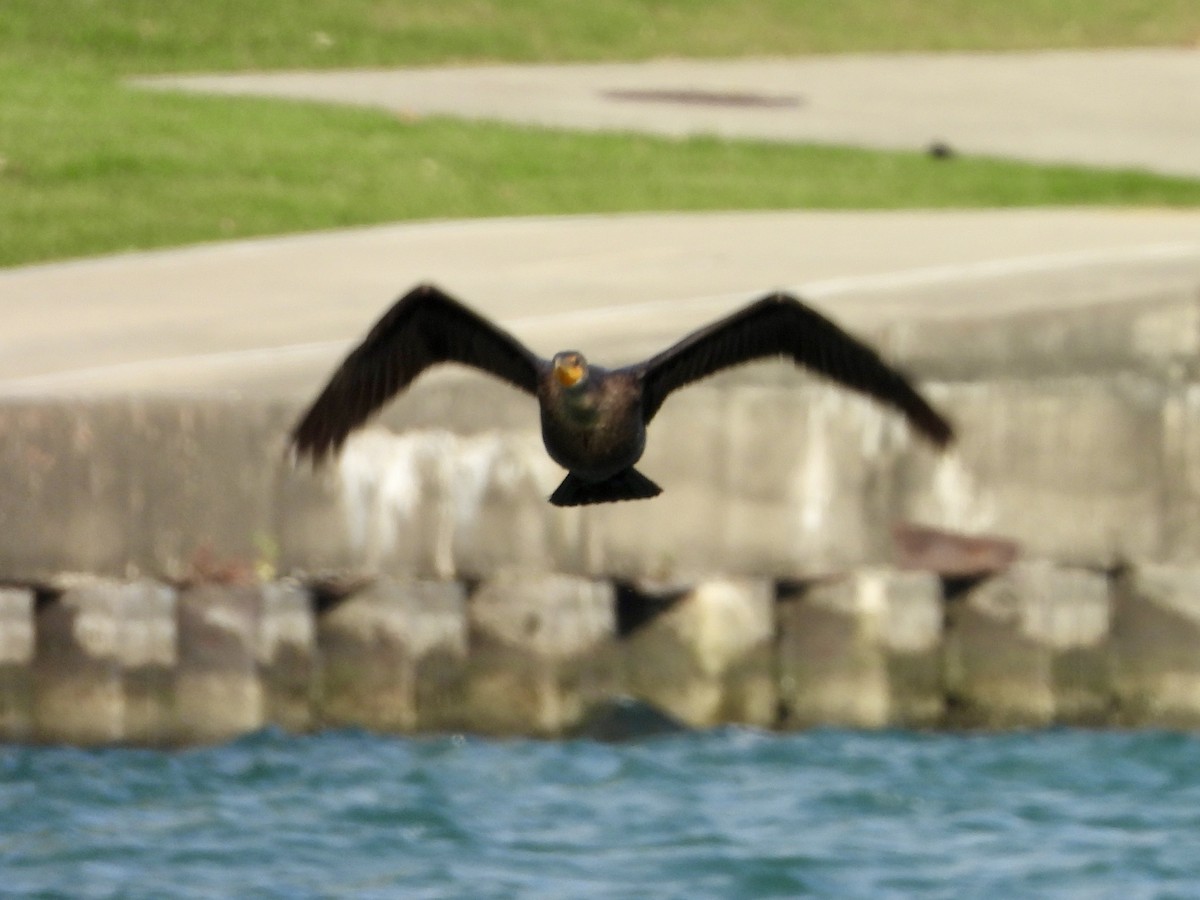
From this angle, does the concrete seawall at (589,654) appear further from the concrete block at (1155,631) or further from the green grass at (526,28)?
the green grass at (526,28)

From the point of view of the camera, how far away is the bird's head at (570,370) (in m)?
7.20

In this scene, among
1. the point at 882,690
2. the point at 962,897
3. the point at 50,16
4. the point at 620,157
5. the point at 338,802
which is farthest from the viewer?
the point at 50,16

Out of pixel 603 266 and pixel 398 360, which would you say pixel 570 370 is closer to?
pixel 398 360

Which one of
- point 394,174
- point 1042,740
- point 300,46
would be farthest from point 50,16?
point 1042,740

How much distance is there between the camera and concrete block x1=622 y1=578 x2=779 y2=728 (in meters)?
11.1

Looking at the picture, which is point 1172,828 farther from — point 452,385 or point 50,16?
point 50,16

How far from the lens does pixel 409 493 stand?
10.9 metres

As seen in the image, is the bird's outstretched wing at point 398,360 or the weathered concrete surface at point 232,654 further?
the weathered concrete surface at point 232,654

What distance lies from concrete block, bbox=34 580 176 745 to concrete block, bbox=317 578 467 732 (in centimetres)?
65

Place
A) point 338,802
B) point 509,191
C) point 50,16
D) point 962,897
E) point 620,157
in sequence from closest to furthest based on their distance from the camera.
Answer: point 962,897, point 338,802, point 509,191, point 620,157, point 50,16

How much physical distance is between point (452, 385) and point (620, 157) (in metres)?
7.27

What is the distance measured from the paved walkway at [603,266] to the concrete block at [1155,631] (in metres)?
1.25

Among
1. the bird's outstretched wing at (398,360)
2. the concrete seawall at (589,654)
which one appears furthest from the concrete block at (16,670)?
the bird's outstretched wing at (398,360)

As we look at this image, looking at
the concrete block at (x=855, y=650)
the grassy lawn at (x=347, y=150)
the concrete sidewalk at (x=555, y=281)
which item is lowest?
the concrete block at (x=855, y=650)
